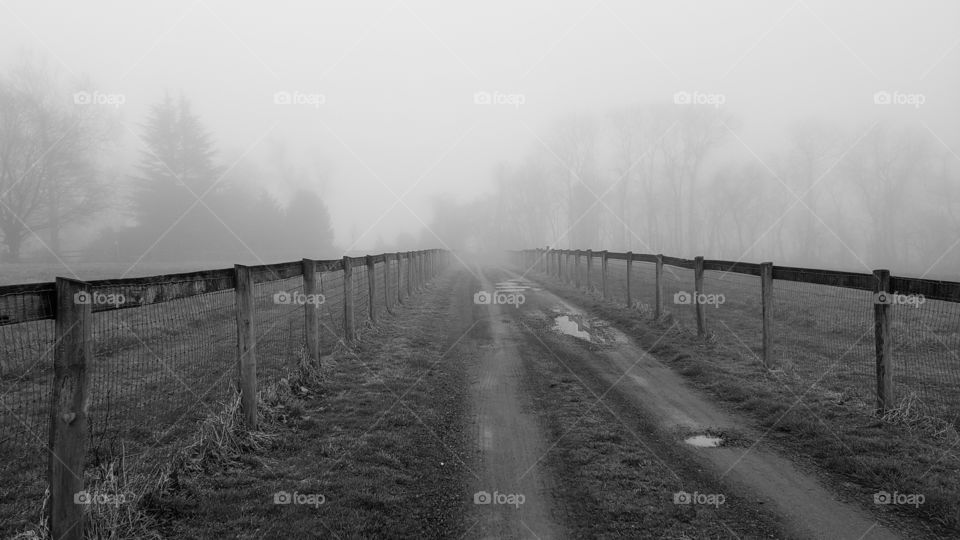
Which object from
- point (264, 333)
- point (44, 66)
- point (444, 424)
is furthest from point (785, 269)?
point (44, 66)

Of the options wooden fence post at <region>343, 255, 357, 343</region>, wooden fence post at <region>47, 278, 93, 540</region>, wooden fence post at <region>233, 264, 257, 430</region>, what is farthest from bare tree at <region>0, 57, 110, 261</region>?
wooden fence post at <region>47, 278, 93, 540</region>

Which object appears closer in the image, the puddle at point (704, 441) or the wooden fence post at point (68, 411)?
the wooden fence post at point (68, 411)

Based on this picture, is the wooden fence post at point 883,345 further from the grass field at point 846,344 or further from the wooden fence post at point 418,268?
the wooden fence post at point 418,268

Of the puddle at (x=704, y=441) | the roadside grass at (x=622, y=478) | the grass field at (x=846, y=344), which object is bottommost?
the puddle at (x=704, y=441)

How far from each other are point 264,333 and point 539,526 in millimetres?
7257

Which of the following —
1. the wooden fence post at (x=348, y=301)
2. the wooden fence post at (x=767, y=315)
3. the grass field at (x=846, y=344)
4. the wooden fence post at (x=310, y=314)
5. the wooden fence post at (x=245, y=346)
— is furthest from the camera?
the wooden fence post at (x=348, y=301)

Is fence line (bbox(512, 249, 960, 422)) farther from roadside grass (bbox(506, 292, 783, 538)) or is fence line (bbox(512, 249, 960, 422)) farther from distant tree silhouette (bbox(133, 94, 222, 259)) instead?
distant tree silhouette (bbox(133, 94, 222, 259))

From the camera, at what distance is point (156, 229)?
120 feet

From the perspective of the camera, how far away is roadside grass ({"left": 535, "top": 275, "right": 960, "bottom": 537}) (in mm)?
3613

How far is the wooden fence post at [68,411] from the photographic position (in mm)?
2691

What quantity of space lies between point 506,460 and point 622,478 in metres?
1.09

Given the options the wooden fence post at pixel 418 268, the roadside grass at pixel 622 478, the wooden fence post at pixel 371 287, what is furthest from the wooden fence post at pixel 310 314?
the wooden fence post at pixel 418 268

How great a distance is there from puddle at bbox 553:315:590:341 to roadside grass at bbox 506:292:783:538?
3.87 m

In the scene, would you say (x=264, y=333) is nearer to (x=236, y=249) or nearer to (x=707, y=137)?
(x=236, y=249)
